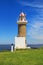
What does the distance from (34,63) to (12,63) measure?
1372mm

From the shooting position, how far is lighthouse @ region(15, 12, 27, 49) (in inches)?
1139

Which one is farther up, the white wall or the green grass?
the white wall

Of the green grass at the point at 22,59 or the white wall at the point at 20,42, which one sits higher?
the white wall at the point at 20,42

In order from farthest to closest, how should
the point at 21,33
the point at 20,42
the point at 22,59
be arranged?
1. the point at 21,33
2. the point at 20,42
3. the point at 22,59

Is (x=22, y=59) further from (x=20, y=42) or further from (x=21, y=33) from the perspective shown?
(x=21, y=33)

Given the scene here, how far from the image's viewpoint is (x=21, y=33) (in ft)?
98.2

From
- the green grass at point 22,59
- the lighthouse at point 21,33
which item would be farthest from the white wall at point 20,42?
the green grass at point 22,59

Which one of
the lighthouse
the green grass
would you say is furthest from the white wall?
the green grass

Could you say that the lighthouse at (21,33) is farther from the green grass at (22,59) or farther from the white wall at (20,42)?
the green grass at (22,59)

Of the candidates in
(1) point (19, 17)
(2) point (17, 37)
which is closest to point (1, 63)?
(2) point (17, 37)

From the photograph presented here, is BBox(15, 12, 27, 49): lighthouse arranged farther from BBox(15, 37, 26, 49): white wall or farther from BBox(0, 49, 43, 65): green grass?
BBox(0, 49, 43, 65): green grass

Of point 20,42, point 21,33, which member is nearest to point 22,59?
point 20,42

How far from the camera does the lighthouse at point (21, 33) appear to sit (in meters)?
28.9

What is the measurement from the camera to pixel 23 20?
30188 millimetres
